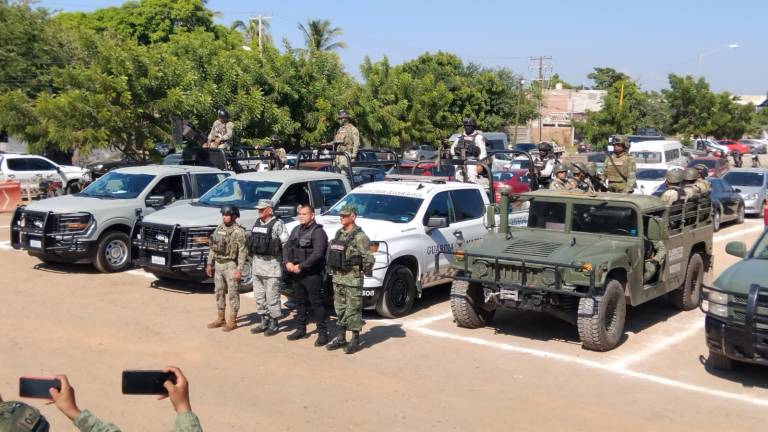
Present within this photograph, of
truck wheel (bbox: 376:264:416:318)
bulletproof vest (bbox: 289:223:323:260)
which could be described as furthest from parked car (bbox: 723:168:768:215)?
bulletproof vest (bbox: 289:223:323:260)

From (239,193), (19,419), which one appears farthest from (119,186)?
(19,419)

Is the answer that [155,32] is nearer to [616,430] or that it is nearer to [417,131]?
[417,131]

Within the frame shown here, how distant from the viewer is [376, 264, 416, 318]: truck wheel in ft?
34.2

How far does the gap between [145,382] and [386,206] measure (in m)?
8.59

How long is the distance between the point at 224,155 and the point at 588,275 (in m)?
9.57

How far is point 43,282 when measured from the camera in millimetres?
12750

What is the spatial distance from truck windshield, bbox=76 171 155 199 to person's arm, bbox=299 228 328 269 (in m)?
5.82

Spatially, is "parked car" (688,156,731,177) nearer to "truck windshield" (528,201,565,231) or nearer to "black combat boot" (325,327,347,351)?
"truck windshield" (528,201,565,231)

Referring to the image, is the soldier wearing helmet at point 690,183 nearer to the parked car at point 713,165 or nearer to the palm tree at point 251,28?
the parked car at point 713,165

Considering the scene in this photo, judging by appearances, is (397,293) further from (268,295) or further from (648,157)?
(648,157)

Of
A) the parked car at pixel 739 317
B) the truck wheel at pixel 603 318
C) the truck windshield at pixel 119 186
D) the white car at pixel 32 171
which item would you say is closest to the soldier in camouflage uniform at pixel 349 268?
the truck wheel at pixel 603 318

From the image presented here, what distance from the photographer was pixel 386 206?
37.2 ft

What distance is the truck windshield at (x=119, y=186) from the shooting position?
45.5ft

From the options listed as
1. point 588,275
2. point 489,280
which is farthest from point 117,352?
point 588,275
